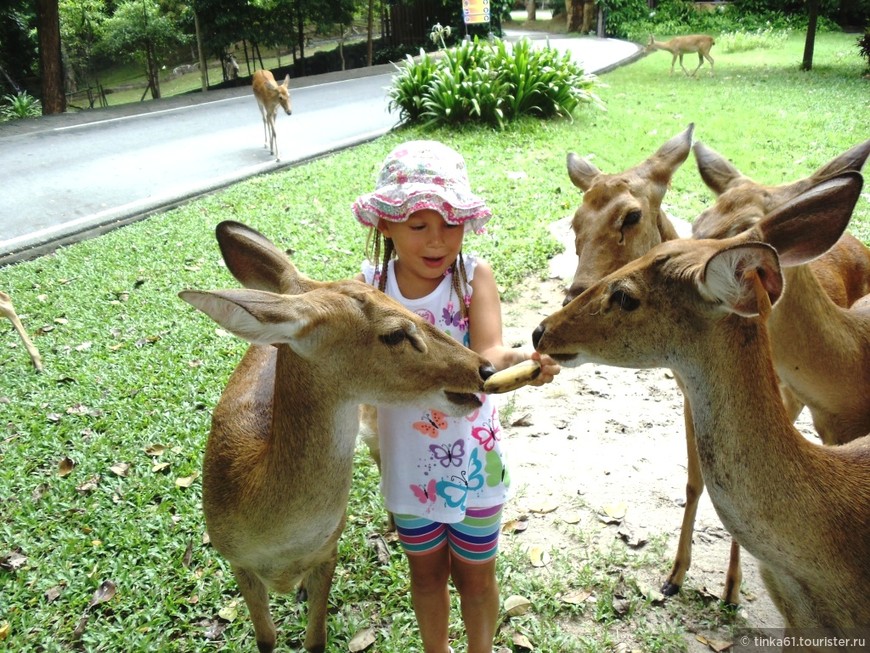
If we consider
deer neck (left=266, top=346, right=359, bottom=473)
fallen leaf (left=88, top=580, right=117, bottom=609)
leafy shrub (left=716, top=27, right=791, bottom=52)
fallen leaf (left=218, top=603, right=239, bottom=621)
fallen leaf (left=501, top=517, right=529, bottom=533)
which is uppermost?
leafy shrub (left=716, top=27, right=791, bottom=52)

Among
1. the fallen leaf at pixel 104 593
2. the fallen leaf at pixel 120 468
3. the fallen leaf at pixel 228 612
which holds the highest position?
the fallen leaf at pixel 120 468

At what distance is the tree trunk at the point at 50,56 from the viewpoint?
15836 mm

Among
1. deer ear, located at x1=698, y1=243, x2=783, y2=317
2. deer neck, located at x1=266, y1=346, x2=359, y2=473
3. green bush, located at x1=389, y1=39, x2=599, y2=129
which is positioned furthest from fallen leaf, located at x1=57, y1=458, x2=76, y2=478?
green bush, located at x1=389, y1=39, x2=599, y2=129

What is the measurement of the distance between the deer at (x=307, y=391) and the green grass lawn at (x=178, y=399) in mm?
873

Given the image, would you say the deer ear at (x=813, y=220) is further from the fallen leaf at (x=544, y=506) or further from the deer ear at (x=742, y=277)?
the fallen leaf at (x=544, y=506)

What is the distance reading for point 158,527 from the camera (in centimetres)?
369

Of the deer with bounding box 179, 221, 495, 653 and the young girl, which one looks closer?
the deer with bounding box 179, 221, 495, 653

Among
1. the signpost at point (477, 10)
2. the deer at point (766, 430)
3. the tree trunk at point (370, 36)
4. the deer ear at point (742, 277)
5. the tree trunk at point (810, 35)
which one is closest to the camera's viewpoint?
the deer ear at point (742, 277)

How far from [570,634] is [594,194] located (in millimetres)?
2062

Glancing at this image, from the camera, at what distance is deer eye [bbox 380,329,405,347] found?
7.18ft

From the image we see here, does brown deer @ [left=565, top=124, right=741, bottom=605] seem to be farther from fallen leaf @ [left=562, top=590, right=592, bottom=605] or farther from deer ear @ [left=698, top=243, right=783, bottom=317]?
deer ear @ [left=698, top=243, right=783, bottom=317]

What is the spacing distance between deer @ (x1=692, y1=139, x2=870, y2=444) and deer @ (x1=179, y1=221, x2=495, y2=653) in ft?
4.52

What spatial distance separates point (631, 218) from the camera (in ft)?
10.5

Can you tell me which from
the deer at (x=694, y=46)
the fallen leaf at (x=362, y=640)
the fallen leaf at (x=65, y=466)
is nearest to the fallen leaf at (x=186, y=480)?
the fallen leaf at (x=65, y=466)
